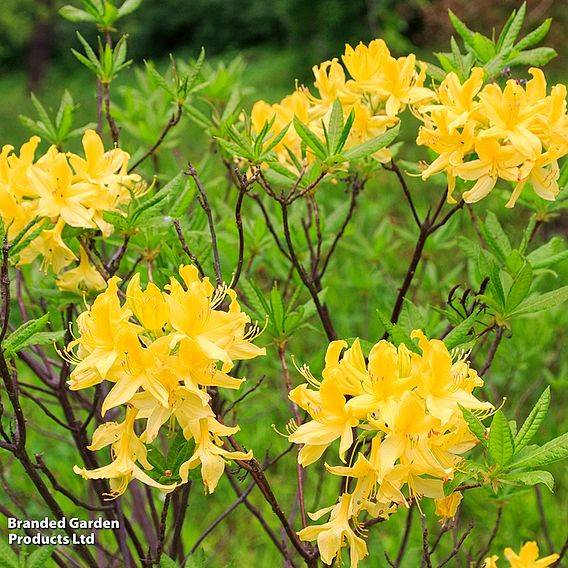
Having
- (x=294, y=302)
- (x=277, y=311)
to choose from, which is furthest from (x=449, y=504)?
(x=294, y=302)

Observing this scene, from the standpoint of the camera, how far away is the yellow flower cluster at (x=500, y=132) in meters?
1.29

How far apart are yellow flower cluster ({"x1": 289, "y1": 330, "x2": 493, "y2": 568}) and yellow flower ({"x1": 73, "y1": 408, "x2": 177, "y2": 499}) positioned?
0.22 meters

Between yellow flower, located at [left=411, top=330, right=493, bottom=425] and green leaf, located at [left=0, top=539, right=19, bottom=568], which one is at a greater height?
yellow flower, located at [left=411, top=330, right=493, bottom=425]

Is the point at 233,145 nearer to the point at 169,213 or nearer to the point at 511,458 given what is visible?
the point at 169,213

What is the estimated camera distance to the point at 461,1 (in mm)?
7246

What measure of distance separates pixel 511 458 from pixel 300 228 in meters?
1.05

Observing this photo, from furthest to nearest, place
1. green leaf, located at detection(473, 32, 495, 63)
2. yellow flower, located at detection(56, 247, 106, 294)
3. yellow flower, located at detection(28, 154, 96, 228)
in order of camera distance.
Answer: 1. green leaf, located at detection(473, 32, 495, 63)
2. yellow flower, located at detection(56, 247, 106, 294)
3. yellow flower, located at detection(28, 154, 96, 228)

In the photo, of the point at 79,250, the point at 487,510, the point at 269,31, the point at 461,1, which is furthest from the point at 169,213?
the point at 269,31

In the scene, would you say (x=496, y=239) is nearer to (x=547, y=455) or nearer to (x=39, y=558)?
(x=547, y=455)

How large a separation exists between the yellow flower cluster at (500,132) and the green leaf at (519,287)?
0.12 metres

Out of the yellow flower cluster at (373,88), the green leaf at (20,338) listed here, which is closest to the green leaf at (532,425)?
Result: the yellow flower cluster at (373,88)

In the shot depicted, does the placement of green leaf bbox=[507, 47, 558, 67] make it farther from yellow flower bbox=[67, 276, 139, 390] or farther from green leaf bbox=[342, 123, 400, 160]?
yellow flower bbox=[67, 276, 139, 390]

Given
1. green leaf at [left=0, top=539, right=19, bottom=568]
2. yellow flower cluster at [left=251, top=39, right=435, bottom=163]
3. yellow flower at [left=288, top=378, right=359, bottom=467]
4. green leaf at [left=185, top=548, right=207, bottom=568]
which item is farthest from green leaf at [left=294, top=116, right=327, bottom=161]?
green leaf at [left=0, top=539, right=19, bottom=568]

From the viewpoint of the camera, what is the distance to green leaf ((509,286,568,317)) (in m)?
1.33
